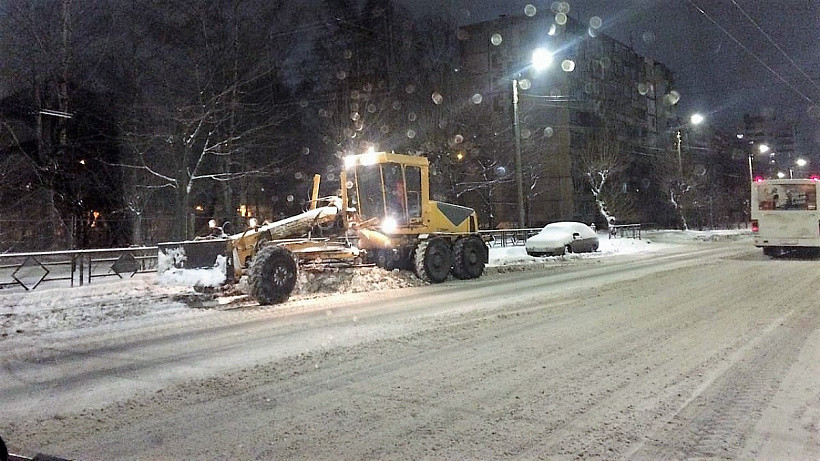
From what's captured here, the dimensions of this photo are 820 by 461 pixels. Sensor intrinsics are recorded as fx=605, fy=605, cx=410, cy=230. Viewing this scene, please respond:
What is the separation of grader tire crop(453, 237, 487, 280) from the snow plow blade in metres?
6.89

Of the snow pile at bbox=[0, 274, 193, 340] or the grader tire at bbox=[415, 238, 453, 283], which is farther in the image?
the grader tire at bbox=[415, 238, 453, 283]

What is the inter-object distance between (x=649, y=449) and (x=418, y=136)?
33389mm

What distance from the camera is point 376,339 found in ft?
28.4

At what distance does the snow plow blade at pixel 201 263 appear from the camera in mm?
12742

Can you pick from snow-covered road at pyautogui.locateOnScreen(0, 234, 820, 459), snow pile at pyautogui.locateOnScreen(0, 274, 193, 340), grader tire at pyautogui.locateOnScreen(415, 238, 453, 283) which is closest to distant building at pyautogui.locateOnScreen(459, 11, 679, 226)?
grader tire at pyautogui.locateOnScreen(415, 238, 453, 283)

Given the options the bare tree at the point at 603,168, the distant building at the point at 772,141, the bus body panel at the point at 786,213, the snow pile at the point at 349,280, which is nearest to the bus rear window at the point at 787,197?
the bus body panel at the point at 786,213

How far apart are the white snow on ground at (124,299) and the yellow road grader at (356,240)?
1.59 feet

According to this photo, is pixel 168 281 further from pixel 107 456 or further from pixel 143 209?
pixel 143 209

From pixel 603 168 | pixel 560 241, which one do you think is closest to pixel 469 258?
pixel 560 241

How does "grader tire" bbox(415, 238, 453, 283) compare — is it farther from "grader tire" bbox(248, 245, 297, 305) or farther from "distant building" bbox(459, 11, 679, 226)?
"distant building" bbox(459, 11, 679, 226)

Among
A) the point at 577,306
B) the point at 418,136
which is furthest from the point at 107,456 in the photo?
the point at 418,136

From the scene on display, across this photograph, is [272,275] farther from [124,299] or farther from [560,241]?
[560,241]

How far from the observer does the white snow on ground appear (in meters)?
11.2

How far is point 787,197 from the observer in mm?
21438
